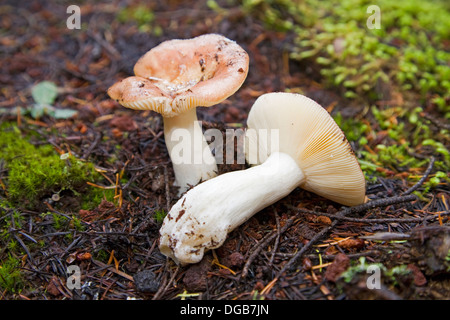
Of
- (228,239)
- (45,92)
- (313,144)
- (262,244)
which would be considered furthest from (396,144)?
(45,92)

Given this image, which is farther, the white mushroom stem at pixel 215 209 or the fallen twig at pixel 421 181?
the fallen twig at pixel 421 181

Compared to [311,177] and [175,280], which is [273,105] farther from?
[175,280]

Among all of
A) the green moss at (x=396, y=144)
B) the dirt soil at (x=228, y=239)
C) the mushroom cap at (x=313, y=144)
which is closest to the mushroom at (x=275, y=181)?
the mushroom cap at (x=313, y=144)

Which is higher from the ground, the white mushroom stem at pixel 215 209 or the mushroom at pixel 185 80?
the mushroom at pixel 185 80

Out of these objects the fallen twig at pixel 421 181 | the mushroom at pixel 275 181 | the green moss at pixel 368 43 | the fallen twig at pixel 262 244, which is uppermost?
the green moss at pixel 368 43

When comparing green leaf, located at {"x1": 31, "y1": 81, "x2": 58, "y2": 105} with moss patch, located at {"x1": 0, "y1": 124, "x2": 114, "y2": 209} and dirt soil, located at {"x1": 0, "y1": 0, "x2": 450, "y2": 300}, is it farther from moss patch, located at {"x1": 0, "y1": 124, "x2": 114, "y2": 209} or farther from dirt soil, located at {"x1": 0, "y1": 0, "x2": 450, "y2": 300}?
moss patch, located at {"x1": 0, "y1": 124, "x2": 114, "y2": 209}

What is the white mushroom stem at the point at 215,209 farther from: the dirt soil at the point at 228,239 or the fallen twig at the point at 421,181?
the fallen twig at the point at 421,181

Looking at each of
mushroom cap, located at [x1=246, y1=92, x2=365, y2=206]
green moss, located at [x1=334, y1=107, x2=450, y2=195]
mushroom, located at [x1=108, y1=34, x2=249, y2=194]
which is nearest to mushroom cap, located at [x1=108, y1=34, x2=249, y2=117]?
mushroom, located at [x1=108, y1=34, x2=249, y2=194]
